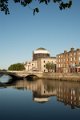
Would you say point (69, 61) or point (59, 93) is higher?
point (69, 61)

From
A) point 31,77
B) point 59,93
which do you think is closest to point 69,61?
point 31,77

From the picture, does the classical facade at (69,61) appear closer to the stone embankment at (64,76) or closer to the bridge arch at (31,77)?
the stone embankment at (64,76)

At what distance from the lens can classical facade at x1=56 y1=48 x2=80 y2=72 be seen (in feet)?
376

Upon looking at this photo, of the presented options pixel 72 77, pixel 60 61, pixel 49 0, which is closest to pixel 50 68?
pixel 60 61

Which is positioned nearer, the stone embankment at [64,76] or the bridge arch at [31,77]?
the stone embankment at [64,76]

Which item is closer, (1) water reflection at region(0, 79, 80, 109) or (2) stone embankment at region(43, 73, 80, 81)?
(1) water reflection at region(0, 79, 80, 109)

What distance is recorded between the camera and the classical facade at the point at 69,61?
376 feet

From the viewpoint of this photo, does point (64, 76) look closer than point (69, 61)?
Yes

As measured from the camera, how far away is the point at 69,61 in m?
122

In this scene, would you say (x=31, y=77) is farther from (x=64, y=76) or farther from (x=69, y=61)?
(x=64, y=76)

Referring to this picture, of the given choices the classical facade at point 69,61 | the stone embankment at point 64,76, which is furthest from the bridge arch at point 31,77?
the classical facade at point 69,61

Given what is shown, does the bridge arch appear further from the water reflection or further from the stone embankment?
the water reflection

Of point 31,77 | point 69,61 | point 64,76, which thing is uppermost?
point 69,61

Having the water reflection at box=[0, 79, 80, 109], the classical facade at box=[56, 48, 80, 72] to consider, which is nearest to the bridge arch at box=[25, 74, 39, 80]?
the classical facade at box=[56, 48, 80, 72]
